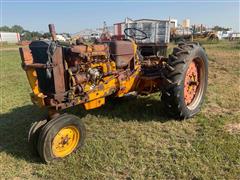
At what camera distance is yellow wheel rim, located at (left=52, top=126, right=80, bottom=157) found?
12.7 feet

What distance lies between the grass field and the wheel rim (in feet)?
0.93

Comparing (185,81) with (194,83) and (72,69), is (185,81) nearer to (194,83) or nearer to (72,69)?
(194,83)

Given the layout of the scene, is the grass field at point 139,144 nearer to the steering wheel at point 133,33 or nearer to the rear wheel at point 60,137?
the rear wheel at point 60,137

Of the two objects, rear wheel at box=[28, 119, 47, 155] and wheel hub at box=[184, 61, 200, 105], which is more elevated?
wheel hub at box=[184, 61, 200, 105]

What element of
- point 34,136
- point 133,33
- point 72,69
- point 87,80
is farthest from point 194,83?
point 34,136

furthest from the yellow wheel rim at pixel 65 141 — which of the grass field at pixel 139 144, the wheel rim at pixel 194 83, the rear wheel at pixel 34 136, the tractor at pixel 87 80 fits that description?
the wheel rim at pixel 194 83

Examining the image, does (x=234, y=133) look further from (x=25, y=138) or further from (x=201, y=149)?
(x=25, y=138)

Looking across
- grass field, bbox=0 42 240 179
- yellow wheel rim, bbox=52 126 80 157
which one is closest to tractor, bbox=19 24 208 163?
yellow wheel rim, bbox=52 126 80 157

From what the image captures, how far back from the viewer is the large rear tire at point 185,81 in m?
4.77

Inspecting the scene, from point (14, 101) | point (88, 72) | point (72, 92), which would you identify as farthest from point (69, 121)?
point (14, 101)

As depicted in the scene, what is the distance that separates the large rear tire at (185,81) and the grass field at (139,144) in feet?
0.80

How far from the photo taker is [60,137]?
391 centimetres

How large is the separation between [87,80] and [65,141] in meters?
0.95

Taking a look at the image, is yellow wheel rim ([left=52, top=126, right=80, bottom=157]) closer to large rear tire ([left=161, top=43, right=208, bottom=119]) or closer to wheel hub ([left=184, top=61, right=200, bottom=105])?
large rear tire ([left=161, top=43, right=208, bottom=119])
